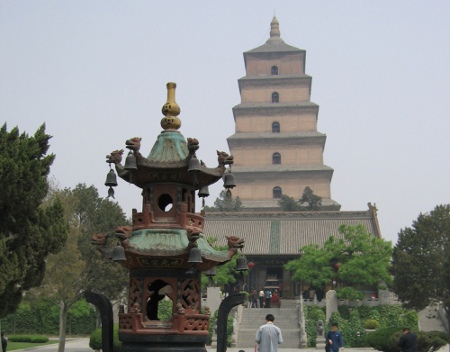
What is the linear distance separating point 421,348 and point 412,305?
1155cm

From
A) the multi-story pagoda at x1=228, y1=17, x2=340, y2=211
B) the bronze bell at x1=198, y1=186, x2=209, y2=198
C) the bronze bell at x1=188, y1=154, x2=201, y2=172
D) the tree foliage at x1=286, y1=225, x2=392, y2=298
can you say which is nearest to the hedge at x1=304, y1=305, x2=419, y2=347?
the tree foliage at x1=286, y1=225, x2=392, y2=298

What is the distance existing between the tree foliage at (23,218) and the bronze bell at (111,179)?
5.87 m

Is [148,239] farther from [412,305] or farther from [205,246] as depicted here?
[412,305]

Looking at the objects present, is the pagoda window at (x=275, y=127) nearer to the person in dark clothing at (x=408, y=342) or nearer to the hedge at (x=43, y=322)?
the hedge at (x=43, y=322)

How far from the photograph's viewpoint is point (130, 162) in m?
9.03

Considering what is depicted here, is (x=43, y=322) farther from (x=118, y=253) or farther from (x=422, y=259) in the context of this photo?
(x=118, y=253)

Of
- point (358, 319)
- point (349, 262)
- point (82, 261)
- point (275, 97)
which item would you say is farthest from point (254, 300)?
point (275, 97)

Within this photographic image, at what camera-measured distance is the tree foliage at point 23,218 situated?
48.5 feet

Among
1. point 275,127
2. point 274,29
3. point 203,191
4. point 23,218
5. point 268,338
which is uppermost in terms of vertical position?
point 274,29

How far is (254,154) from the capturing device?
55.8 m

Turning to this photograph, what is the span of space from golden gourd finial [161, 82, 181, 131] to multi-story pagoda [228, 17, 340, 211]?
4434cm

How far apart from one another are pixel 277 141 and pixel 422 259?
79.2 ft

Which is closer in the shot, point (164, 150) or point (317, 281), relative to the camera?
point (164, 150)

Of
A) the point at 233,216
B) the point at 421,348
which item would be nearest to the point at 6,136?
the point at 421,348
